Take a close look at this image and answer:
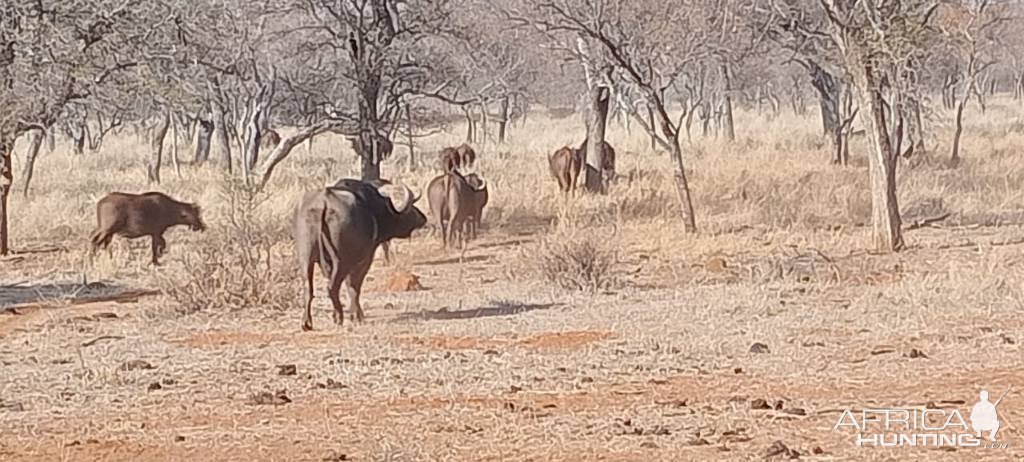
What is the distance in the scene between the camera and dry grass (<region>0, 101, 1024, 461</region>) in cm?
775

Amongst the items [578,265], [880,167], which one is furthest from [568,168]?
[578,265]

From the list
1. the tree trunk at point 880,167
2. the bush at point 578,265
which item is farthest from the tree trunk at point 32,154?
the tree trunk at point 880,167

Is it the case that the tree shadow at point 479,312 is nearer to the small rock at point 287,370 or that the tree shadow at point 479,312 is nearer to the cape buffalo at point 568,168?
the small rock at point 287,370

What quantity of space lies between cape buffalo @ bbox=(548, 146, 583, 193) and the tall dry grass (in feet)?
0.98

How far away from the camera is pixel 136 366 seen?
10.1 meters

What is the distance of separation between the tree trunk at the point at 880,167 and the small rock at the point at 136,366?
9849 mm

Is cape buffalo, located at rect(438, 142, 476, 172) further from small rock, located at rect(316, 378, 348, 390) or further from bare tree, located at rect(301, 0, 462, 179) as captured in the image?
small rock, located at rect(316, 378, 348, 390)

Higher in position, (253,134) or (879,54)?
(879,54)

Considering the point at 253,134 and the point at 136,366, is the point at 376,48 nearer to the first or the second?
the point at 253,134

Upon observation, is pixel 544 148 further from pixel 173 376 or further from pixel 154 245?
pixel 173 376

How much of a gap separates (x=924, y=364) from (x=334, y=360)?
4127 millimetres

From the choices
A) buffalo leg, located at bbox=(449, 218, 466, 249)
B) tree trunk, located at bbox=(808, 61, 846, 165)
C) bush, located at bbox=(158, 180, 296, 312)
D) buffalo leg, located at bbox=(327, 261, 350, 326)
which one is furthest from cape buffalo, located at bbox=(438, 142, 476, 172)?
buffalo leg, located at bbox=(327, 261, 350, 326)

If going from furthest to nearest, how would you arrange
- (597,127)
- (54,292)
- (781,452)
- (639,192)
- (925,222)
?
1. (597,127)
2. (639,192)
3. (925,222)
4. (54,292)
5. (781,452)

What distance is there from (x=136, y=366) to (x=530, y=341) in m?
2.99
